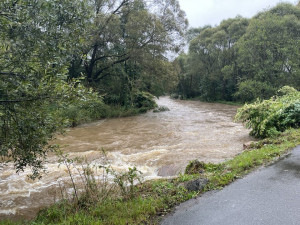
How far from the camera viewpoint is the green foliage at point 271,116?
1021 cm

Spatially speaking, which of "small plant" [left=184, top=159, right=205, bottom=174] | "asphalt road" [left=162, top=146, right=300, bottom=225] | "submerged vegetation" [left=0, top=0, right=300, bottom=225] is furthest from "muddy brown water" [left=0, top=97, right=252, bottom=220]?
"asphalt road" [left=162, top=146, right=300, bottom=225]

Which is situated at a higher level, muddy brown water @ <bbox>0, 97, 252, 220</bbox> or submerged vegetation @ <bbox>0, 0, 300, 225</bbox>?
submerged vegetation @ <bbox>0, 0, 300, 225</bbox>

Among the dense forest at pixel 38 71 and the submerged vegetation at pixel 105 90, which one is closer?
the dense forest at pixel 38 71

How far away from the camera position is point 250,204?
4266 millimetres

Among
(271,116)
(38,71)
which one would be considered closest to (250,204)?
(38,71)

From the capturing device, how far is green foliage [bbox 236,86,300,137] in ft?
33.5

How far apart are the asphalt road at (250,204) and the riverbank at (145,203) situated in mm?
256

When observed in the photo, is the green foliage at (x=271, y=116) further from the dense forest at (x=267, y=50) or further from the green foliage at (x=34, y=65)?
the dense forest at (x=267, y=50)

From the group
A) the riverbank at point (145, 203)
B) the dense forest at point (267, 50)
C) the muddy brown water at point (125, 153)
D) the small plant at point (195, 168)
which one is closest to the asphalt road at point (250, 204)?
the riverbank at point (145, 203)

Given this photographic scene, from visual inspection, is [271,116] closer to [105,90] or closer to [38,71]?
[38,71]

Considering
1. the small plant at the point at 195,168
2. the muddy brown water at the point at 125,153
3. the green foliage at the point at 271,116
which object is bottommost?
the muddy brown water at the point at 125,153

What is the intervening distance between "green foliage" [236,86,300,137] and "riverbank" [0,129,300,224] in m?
4.19

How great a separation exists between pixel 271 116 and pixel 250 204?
7544mm

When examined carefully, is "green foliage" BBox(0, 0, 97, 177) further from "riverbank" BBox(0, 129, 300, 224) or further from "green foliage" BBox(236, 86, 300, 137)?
"green foliage" BBox(236, 86, 300, 137)
